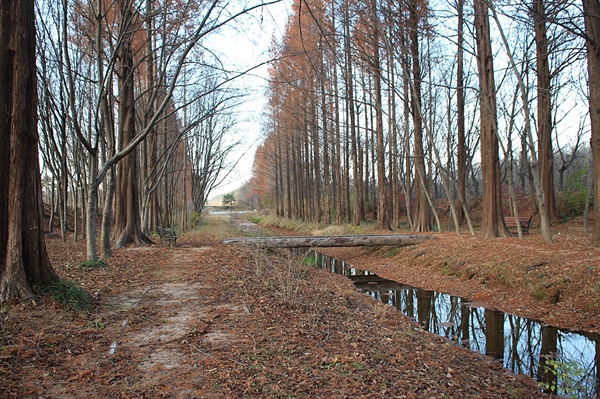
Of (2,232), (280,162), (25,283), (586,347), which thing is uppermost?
(280,162)

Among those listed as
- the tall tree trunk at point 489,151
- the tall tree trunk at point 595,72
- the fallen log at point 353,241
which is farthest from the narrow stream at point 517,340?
the fallen log at point 353,241

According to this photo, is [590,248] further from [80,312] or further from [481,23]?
[80,312]

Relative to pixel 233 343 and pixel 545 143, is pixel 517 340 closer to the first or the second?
pixel 233 343

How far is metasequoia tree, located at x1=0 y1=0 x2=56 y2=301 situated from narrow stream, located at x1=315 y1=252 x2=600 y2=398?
5692 millimetres

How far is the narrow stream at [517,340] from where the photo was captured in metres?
4.57

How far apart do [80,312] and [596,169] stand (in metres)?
9.56

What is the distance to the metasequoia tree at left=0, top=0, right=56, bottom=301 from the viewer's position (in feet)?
15.8

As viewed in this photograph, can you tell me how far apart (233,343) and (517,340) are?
448 cm

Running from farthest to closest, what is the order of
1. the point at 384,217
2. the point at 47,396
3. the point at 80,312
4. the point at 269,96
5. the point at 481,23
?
1. the point at 269,96
2. the point at 384,217
3. the point at 481,23
4. the point at 80,312
5. the point at 47,396

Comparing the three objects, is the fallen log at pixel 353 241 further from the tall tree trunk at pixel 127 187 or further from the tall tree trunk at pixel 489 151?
the tall tree trunk at pixel 127 187

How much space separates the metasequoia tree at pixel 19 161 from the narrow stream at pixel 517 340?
569cm

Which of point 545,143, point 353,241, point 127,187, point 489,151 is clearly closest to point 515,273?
point 489,151

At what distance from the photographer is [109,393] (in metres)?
3.05

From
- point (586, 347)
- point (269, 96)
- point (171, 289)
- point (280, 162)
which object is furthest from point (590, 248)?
point (280, 162)
